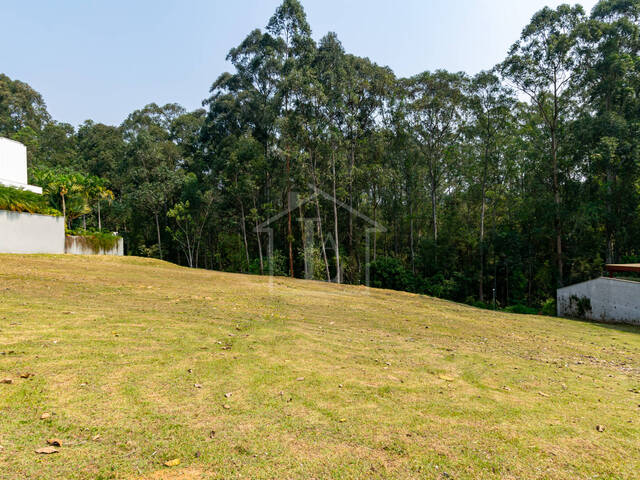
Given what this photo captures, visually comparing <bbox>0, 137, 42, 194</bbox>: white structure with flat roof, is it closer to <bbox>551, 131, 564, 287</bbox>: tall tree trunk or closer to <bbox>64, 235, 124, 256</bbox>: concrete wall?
<bbox>64, 235, 124, 256</bbox>: concrete wall

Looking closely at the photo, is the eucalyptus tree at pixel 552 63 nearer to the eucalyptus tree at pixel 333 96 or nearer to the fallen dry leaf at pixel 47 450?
the eucalyptus tree at pixel 333 96

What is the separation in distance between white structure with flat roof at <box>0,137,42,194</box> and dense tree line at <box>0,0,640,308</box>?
31.5 ft

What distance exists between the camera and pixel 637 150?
16484 millimetres

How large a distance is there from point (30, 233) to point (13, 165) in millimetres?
6833

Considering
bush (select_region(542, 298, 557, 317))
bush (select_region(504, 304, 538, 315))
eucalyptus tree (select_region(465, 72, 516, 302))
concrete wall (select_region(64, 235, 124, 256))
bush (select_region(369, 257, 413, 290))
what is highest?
eucalyptus tree (select_region(465, 72, 516, 302))

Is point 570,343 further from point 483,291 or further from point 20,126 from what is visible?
point 20,126

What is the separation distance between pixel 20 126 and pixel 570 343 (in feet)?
195

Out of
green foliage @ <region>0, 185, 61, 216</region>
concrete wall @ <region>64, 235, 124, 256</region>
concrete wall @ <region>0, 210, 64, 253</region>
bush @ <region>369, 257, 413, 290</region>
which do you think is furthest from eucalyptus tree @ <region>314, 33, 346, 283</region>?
green foliage @ <region>0, 185, 61, 216</region>

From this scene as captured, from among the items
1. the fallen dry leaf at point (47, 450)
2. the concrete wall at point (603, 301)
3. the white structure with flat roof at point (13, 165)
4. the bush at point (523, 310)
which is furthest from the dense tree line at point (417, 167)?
the fallen dry leaf at point (47, 450)

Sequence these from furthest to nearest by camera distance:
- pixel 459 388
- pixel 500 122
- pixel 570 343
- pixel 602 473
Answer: pixel 500 122, pixel 570 343, pixel 459 388, pixel 602 473

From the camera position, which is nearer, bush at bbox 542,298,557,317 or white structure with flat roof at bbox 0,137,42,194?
bush at bbox 542,298,557,317

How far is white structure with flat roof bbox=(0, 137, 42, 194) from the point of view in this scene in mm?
18281

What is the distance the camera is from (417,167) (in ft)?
87.5

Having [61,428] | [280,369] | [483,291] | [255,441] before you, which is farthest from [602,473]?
[483,291]
